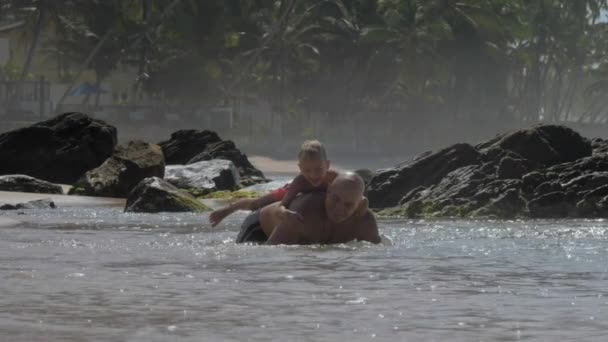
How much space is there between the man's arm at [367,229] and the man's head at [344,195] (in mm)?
413

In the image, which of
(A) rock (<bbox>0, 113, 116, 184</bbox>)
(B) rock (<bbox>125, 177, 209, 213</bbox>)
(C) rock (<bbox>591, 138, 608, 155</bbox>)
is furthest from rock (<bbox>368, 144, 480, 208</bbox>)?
(A) rock (<bbox>0, 113, 116, 184</bbox>)

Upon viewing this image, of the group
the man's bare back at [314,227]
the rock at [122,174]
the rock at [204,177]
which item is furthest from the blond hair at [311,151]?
the rock at [204,177]

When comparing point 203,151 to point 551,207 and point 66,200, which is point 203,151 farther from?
point 551,207

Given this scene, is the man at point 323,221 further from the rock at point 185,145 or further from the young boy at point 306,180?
the rock at point 185,145

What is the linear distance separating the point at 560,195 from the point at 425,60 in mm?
60781

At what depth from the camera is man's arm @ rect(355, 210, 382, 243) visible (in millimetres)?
11031

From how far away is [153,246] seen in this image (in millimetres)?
11609

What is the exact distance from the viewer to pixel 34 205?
19.0 m

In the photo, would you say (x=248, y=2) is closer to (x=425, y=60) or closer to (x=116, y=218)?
(x=425, y=60)

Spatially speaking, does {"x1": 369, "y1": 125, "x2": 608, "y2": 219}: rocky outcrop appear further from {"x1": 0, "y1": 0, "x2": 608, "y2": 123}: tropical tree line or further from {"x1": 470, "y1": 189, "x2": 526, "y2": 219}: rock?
{"x1": 0, "y1": 0, "x2": 608, "y2": 123}: tropical tree line

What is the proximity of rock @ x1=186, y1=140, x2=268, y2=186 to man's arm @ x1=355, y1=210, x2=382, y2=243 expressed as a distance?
16042 mm

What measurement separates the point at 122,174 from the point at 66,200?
1.96m

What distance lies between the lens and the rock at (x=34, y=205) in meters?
18.5

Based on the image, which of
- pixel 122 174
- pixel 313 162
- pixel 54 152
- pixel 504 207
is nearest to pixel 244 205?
pixel 313 162
